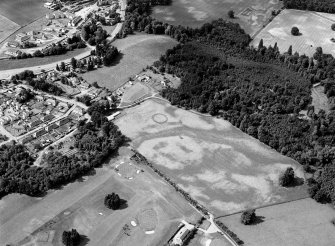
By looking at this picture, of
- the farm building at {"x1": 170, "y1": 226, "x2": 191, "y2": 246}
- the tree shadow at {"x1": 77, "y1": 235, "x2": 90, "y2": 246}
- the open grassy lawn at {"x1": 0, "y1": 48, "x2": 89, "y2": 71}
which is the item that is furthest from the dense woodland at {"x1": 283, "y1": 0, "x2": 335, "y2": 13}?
the tree shadow at {"x1": 77, "y1": 235, "x2": 90, "y2": 246}

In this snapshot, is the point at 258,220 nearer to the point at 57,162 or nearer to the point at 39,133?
the point at 57,162

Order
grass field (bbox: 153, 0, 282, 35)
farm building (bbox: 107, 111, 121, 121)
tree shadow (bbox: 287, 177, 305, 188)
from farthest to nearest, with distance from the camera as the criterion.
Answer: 1. grass field (bbox: 153, 0, 282, 35)
2. farm building (bbox: 107, 111, 121, 121)
3. tree shadow (bbox: 287, 177, 305, 188)

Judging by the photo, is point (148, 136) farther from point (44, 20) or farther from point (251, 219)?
point (44, 20)

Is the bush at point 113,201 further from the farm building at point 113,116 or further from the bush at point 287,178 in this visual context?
the bush at point 287,178

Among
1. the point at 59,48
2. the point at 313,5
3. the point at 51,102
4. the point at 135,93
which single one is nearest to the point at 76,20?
the point at 59,48

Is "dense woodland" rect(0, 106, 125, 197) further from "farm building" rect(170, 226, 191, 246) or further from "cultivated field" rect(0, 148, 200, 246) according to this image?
"farm building" rect(170, 226, 191, 246)

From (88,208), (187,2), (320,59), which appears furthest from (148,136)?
(187,2)
